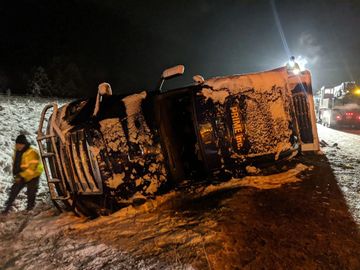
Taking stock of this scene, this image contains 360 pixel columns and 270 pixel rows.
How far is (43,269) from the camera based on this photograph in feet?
9.27

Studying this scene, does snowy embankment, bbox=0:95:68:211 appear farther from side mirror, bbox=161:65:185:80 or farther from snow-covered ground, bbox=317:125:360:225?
snow-covered ground, bbox=317:125:360:225

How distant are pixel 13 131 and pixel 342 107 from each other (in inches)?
615

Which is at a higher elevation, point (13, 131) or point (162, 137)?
point (13, 131)

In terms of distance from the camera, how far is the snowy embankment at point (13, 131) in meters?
5.35

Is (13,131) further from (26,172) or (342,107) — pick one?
(342,107)

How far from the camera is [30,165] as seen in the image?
5.88 m

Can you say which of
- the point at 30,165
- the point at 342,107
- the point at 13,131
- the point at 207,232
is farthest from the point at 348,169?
the point at 342,107

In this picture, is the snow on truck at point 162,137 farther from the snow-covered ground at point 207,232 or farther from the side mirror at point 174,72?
the snow-covered ground at point 207,232

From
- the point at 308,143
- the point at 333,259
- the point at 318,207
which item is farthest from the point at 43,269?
the point at 308,143

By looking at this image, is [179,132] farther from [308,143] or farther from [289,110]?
[308,143]

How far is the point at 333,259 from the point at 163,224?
6.21 feet

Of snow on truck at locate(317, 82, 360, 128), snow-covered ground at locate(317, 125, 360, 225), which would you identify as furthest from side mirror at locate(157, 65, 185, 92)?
snow on truck at locate(317, 82, 360, 128)

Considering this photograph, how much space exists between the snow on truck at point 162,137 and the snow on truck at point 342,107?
40.4 ft

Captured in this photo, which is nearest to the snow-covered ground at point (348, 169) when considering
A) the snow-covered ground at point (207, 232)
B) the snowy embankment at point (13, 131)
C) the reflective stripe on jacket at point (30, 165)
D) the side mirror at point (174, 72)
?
the snow-covered ground at point (207, 232)
